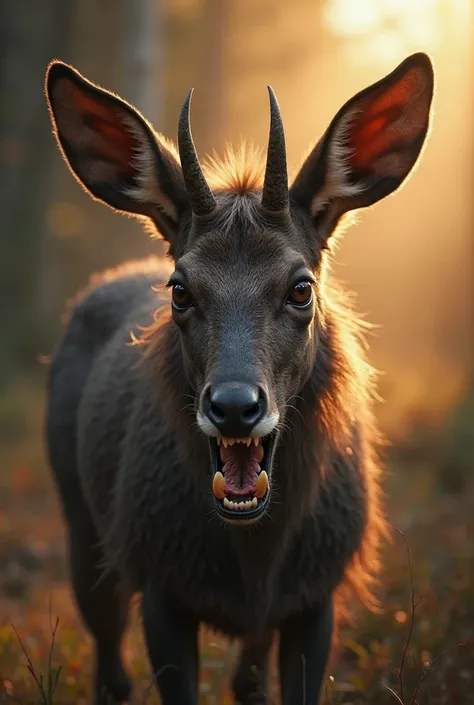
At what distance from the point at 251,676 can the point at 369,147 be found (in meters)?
2.96

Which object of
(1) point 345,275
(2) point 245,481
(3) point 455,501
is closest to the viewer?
(2) point 245,481

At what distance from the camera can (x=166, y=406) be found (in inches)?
193

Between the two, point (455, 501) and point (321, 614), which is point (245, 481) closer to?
point (321, 614)

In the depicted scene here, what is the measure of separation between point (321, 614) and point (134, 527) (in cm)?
100

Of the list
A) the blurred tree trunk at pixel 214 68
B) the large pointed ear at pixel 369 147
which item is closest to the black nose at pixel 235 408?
the large pointed ear at pixel 369 147

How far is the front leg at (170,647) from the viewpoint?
Result: 479 centimetres

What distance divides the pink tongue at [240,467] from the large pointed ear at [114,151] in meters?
1.28

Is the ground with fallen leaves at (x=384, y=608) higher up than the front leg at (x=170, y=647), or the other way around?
the front leg at (x=170, y=647)

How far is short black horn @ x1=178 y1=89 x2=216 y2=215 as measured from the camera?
4.30m

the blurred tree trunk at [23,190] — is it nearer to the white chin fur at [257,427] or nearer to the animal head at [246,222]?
the animal head at [246,222]

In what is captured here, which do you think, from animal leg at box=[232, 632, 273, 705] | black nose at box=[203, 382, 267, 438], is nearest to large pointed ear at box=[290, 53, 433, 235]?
black nose at box=[203, 382, 267, 438]

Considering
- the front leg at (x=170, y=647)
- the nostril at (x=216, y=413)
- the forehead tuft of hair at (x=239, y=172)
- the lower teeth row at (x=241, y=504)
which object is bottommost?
the front leg at (x=170, y=647)

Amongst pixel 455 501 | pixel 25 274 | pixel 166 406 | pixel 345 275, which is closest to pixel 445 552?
pixel 455 501

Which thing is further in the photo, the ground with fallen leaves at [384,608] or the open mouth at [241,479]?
the ground with fallen leaves at [384,608]
